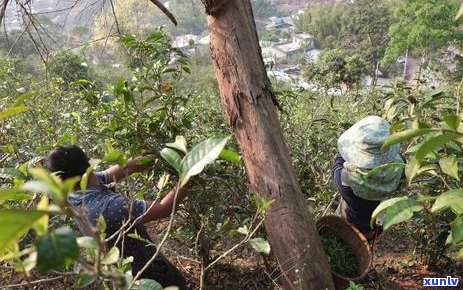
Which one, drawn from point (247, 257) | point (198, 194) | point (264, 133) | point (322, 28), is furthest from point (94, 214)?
point (322, 28)

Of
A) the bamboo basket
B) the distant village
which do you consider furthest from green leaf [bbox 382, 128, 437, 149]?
the distant village

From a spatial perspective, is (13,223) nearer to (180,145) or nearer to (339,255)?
(180,145)

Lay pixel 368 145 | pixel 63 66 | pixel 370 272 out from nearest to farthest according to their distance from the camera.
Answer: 1. pixel 368 145
2. pixel 370 272
3. pixel 63 66

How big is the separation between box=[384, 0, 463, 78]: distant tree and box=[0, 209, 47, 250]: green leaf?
1889cm

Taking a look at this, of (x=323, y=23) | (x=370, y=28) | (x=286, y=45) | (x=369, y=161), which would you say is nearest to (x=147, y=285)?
(x=369, y=161)

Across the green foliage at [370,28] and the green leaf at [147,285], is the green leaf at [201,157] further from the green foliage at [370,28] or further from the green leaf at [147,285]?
the green foliage at [370,28]

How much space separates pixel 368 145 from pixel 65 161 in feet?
4.42

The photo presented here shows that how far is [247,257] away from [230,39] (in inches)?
56.7

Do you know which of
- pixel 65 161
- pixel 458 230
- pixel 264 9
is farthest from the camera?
pixel 264 9

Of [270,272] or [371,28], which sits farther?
[371,28]

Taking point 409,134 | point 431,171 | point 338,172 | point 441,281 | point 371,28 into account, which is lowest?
point 371,28

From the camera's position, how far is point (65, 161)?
159cm

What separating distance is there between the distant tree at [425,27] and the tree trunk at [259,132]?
17.6 meters

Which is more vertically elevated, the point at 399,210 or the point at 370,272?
the point at 399,210
